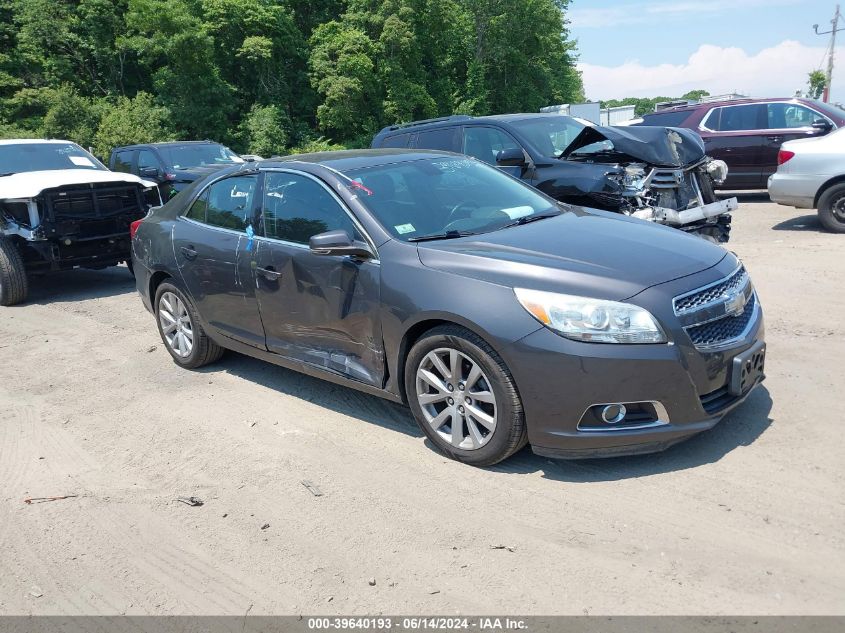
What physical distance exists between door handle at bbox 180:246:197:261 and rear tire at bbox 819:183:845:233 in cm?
834

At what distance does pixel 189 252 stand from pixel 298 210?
4.17 ft

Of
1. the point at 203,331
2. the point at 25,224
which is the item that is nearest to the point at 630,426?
the point at 203,331

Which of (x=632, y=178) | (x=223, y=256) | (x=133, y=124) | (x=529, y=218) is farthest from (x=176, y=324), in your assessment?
(x=133, y=124)

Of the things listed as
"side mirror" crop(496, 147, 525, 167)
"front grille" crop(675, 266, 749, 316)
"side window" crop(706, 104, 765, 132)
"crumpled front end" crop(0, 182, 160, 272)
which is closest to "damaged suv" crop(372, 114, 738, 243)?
"side mirror" crop(496, 147, 525, 167)

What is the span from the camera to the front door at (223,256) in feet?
17.1

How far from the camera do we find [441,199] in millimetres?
4766

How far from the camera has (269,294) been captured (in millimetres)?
4996

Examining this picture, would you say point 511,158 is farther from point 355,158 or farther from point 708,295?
point 708,295

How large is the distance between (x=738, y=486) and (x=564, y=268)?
1358 mm

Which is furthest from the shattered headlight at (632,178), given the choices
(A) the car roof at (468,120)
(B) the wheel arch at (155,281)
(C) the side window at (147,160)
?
(C) the side window at (147,160)

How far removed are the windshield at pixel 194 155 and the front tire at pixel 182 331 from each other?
8.26 meters

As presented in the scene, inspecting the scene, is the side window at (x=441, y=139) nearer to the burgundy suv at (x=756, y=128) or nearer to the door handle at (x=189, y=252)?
the door handle at (x=189, y=252)
